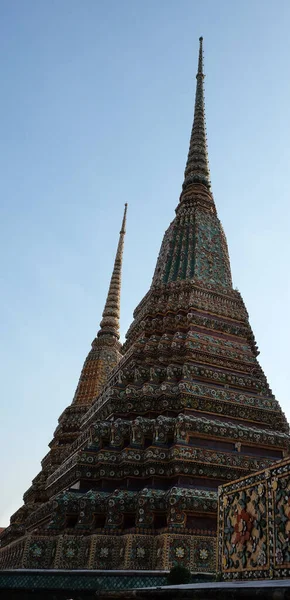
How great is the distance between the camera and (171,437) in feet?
34.6

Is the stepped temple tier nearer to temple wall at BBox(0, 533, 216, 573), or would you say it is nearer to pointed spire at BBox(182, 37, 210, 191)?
temple wall at BBox(0, 533, 216, 573)

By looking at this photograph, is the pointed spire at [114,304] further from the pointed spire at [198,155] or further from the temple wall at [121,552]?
the temple wall at [121,552]

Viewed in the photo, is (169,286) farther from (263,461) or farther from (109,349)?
(109,349)

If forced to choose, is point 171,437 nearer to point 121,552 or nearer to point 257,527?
point 121,552

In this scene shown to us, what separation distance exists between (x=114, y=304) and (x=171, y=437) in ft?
66.1

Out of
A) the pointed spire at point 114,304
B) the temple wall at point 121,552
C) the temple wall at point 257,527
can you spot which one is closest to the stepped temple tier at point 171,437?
the temple wall at point 121,552

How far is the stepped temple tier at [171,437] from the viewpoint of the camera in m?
8.99

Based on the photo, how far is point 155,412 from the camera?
11375 millimetres

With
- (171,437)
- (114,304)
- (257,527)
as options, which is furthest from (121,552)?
(114,304)

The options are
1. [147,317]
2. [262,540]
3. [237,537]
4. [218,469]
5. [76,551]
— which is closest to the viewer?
[262,540]

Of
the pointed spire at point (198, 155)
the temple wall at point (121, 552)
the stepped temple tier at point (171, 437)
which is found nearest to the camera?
the temple wall at point (121, 552)

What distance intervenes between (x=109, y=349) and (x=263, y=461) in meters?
16.3

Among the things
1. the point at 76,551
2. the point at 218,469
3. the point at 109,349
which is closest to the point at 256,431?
the point at 218,469

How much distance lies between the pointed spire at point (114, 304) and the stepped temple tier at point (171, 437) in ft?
38.6
